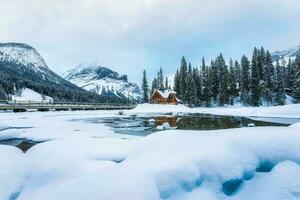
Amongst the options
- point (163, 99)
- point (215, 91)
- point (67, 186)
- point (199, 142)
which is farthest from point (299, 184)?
point (215, 91)

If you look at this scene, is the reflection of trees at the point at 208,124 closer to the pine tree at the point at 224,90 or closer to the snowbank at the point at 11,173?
the snowbank at the point at 11,173

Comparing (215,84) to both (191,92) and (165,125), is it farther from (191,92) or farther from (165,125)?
(165,125)

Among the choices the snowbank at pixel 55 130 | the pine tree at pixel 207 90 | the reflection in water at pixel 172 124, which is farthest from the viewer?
the pine tree at pixel 207 90

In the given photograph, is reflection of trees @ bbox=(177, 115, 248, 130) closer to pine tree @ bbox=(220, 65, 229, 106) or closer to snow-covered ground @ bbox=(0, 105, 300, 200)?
snow-covered ground @ bbox=(0, 105, 300, 200)

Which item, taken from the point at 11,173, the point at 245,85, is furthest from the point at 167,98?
the point at 11,173

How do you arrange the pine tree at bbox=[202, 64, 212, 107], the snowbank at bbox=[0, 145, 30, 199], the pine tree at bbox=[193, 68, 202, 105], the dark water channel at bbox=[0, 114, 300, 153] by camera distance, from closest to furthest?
the snowbank at bbox=[0, 145, 30, 199], the dark water channel at bbox=[0, 114, 300, 153], the pine tree at bbox=[202, 64, 212, 107], the pine tree at bbox=[193, 68, 202, 105]

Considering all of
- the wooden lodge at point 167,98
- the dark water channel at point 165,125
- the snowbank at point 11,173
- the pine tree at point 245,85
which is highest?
the pine tree at point 245,85

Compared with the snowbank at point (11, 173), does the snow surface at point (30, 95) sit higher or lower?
higher

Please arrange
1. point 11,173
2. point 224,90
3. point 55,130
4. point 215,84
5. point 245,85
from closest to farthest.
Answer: point 11,173 → point 55,130 → point 224,90 → point 245,85 → point 215,84

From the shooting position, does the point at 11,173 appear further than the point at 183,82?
No

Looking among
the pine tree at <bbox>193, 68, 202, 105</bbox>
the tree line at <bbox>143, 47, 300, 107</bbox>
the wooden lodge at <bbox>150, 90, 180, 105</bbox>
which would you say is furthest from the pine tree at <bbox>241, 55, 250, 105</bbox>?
the wooden lodge at <bbox>150, 90, 180, 105</bbox>

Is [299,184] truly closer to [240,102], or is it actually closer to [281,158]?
[281,158]

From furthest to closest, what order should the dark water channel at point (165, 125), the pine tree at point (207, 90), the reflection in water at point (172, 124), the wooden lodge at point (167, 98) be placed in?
the wooden lodge at point (167, 98), the pine tree at point (207, 90), the reflection in water at point (172, 124), the dark water channel at point (165, 125)

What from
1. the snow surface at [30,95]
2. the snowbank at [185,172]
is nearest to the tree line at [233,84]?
the snowbank at [185,172]
